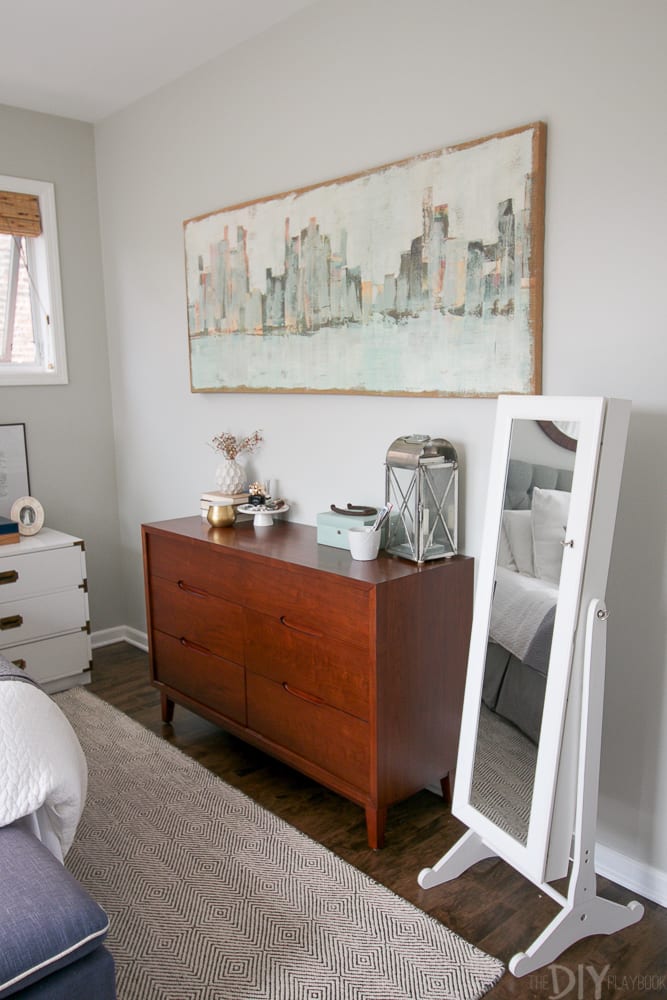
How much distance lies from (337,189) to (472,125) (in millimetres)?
543

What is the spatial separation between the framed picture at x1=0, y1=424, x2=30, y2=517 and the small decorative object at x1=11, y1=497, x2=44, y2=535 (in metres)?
0.18

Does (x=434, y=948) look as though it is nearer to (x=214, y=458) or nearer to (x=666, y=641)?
(x=666, y=641)

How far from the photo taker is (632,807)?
2105 mm

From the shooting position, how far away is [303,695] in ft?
8.02

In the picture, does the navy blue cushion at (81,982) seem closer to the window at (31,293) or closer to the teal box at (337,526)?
the teal box at (337,526)

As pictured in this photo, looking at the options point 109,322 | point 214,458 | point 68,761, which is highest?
point 109,322

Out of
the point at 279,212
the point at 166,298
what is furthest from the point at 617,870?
the point at 166,298

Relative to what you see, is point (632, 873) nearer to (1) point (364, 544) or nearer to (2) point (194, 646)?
(1) point (364, 544)

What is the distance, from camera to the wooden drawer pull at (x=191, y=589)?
283cm

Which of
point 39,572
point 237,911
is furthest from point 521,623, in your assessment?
point 39,572

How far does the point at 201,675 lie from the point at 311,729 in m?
0.64

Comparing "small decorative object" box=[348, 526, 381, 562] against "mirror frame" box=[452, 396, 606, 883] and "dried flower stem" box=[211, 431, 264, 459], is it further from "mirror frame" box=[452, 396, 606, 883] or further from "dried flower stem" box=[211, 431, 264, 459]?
"dried flower stem" box=[211, 431, 264, 459]

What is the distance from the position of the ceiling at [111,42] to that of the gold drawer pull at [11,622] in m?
2.23

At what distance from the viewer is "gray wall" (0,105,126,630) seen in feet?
12.1
